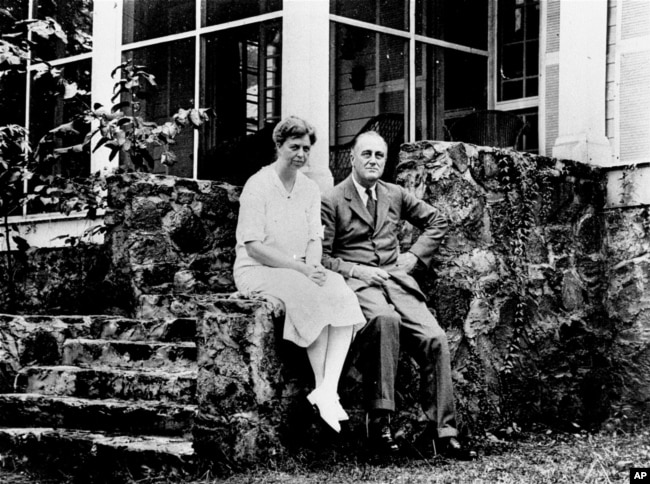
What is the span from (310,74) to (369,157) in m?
1.65

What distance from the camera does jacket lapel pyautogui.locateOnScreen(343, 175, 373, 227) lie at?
18.5ft

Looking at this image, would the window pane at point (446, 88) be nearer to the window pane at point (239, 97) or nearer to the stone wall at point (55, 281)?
the window pane at point (239, 97)

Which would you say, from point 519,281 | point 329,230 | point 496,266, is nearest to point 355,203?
point 329,230

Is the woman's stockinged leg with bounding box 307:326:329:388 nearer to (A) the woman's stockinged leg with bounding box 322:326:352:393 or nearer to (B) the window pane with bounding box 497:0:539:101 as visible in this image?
(A) the woman's stockinged leg with bounding box 322:326:352:393

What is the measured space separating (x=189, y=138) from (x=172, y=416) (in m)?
3.82

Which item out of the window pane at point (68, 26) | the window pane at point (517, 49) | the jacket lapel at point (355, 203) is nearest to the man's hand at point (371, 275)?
the jacket lapel at point (355, 203)

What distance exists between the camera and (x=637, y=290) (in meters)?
7.04

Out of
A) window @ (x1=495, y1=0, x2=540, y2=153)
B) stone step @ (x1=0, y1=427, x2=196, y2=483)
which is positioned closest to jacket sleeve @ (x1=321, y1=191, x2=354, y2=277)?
stone step @ (x1=0, y1=427, x2=196, y2=483)

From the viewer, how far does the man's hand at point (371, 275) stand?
5430 mm

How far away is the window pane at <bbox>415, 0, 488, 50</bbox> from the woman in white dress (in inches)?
144

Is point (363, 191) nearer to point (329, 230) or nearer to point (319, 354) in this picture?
point (329, 230)

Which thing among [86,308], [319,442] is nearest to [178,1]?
[86,308]

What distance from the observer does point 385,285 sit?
545 cm

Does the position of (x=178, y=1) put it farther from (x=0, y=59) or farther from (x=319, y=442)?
(x=319, y=442)
